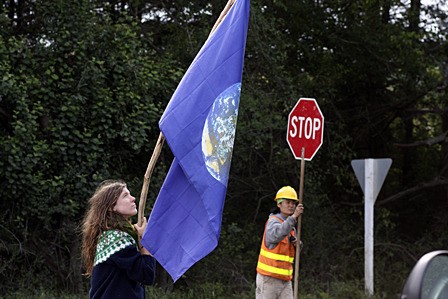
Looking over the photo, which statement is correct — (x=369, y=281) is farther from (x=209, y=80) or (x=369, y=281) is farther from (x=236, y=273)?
(x=209, y=80)

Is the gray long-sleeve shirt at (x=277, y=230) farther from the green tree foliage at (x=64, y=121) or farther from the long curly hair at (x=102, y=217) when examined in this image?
the green tree foliage at (x=64, y=121)

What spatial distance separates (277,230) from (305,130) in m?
3.14

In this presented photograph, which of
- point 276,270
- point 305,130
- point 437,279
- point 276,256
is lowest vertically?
point 276,270

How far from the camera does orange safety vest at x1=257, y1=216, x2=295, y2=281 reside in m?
10.7

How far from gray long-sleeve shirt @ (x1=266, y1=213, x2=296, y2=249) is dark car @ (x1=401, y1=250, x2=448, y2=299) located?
6.15 meters

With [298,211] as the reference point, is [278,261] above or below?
below

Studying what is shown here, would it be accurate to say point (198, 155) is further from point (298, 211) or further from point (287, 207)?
point (287, 207)

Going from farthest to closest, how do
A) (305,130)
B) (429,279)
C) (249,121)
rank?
A: (249,121), (305,130), (429,279)

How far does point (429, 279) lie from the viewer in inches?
164

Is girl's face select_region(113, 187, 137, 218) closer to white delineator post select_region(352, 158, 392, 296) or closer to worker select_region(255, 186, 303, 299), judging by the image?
worker select_region(255, 186, 303, 299)

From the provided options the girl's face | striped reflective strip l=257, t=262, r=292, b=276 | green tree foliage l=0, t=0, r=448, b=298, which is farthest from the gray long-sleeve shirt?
green tree foliage l=0, t=0, r=448, b=298

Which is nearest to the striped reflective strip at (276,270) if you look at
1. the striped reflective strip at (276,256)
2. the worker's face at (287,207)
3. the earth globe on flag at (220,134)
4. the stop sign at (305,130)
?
the striped reflective strip at (276,256)

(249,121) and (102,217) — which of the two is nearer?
(102,217)

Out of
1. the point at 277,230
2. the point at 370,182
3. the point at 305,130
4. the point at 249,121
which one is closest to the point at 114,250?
the point at 277,230
